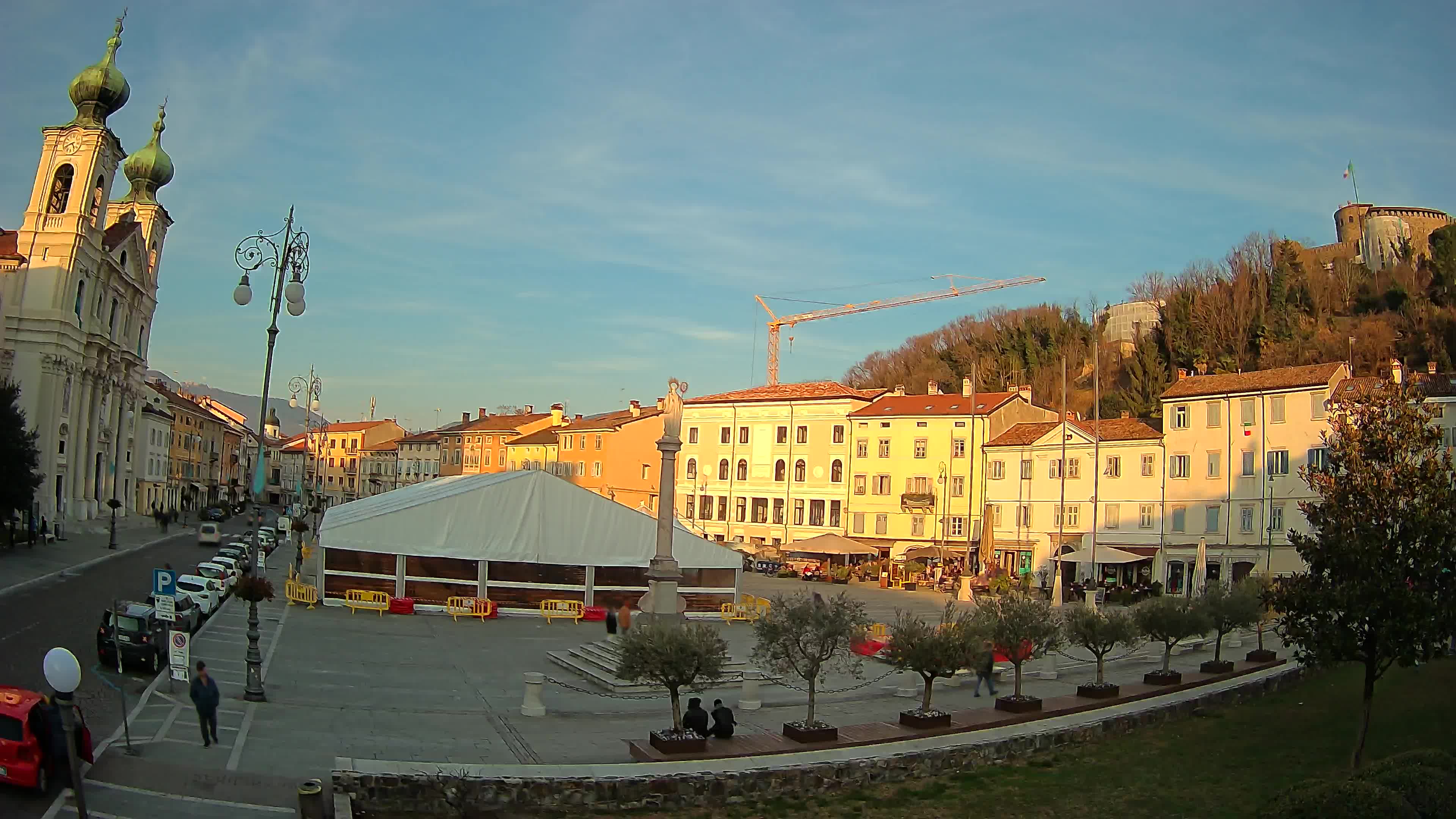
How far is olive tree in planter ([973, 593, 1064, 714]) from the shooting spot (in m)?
21.2

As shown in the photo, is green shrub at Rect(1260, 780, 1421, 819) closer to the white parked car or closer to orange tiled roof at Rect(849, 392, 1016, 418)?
the white parked car

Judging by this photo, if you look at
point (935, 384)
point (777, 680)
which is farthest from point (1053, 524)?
point (777, 680)

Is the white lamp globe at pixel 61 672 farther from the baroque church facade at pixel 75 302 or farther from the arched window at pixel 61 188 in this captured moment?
the arched window at pixel 61 188

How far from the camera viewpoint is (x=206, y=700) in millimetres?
16125

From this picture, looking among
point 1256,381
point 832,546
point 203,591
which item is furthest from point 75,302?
point 1256,381

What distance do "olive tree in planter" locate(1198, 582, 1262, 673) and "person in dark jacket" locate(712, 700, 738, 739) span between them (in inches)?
553

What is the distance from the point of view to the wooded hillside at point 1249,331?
7212cm

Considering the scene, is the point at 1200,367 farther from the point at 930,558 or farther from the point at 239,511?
the point at 239,511

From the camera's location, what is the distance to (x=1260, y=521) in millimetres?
50094

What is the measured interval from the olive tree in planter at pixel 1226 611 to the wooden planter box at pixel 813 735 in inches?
498

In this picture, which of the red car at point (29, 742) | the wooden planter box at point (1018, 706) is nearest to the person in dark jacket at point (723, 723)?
the wooden planter box at point (1018, 706)

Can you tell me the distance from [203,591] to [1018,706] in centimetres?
2509

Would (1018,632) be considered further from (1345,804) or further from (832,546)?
(832,546)

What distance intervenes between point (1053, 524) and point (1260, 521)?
→ 38.3 feet
